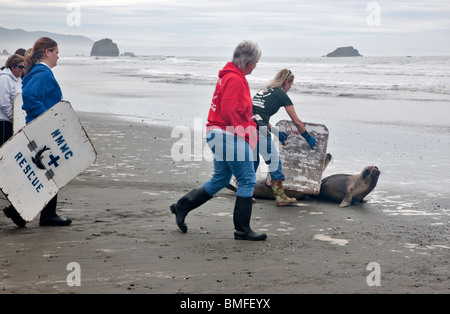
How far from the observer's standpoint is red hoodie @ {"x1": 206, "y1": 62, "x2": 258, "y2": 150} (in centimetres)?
518

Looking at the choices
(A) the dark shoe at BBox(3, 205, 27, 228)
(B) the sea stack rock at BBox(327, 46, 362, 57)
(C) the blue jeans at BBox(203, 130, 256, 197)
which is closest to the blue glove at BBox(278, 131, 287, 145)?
(C) the blue jeans at BBox(203, 130, 256, 197)

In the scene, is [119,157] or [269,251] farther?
[119,157]

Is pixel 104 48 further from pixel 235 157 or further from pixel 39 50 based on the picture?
pixel 235 157

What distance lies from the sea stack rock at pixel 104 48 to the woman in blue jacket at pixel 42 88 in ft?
433

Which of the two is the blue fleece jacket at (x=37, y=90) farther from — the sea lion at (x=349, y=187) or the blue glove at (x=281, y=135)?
the sea lion at (x=349, y=187)

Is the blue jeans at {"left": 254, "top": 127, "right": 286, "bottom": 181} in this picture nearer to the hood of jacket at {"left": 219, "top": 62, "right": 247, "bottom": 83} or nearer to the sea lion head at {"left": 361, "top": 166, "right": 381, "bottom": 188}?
the sea lion head at {"left": 361, "top": 166, "right": 381, "bottom": 188}

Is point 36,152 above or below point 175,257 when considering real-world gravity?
above

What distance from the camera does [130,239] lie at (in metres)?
5.25

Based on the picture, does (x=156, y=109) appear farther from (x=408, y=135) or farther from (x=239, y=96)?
(x=239, y=96)

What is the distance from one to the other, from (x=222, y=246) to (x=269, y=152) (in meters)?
2.03

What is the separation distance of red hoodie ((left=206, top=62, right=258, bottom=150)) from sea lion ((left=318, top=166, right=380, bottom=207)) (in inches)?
96.4

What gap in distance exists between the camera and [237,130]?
529cm

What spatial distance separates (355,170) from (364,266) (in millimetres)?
4775
